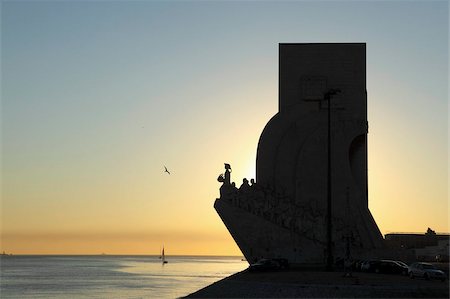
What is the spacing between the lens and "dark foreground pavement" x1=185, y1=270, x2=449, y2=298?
24.1 metres

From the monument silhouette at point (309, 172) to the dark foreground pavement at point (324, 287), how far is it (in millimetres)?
10766

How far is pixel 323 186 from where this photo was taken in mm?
44688

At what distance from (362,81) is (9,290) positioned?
2244 cm

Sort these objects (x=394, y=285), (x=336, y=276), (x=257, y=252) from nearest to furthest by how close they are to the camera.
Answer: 1. (x=394, y=285)
2. (x=336, y=276)
3. (x=257, y=252)

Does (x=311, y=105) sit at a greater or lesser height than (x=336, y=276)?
greater

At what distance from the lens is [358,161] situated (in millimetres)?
46656

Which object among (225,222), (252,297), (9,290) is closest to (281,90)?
(225,222)

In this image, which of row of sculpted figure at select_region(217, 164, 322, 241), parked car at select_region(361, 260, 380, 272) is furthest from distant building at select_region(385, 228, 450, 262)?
parked car at select_region(361, 260, 380, 272)

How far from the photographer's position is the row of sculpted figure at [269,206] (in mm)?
40812

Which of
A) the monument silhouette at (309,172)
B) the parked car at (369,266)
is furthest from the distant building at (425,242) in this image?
the parked car at (369,266)

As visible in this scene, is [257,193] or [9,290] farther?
[9,290]

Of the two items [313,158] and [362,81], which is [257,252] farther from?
[362,81]

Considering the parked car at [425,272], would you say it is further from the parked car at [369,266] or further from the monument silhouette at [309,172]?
the monument silhouette at [309,172]

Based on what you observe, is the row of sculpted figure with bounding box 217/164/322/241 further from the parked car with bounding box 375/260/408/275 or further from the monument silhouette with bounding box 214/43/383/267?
the parked car with bounding box 375/260/408/275
